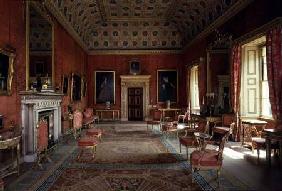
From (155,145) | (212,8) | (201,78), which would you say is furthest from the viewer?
(201,78)

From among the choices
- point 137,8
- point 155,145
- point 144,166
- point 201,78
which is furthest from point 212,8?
point 144,166

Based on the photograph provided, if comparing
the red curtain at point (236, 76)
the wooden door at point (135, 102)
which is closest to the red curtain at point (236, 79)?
the red curtain at point (236, 76)

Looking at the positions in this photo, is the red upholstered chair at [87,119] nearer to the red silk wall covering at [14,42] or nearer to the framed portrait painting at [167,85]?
the framed portrait painting at [167,85]

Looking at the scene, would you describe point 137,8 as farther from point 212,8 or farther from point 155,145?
point 155,145

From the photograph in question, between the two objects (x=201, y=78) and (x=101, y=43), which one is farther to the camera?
(x=101, y=43)

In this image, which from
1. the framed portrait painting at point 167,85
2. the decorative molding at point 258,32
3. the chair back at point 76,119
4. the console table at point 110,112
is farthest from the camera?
the framed portrait painting at point 167,85

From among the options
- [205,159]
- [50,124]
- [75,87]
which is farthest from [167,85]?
[205,159]

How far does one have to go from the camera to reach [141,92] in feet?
65.1

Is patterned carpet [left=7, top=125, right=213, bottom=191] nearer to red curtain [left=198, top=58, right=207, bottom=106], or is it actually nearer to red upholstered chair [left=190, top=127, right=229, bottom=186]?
red upholstered chair [left=190, top=127, right=229, bottom=186]

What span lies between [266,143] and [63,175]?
4.92 m

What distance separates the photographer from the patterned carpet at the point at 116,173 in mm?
5219

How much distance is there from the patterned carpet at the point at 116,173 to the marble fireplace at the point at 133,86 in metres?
10.5

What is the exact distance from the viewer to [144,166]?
267 inches

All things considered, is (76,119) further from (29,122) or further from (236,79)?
(236,79)
